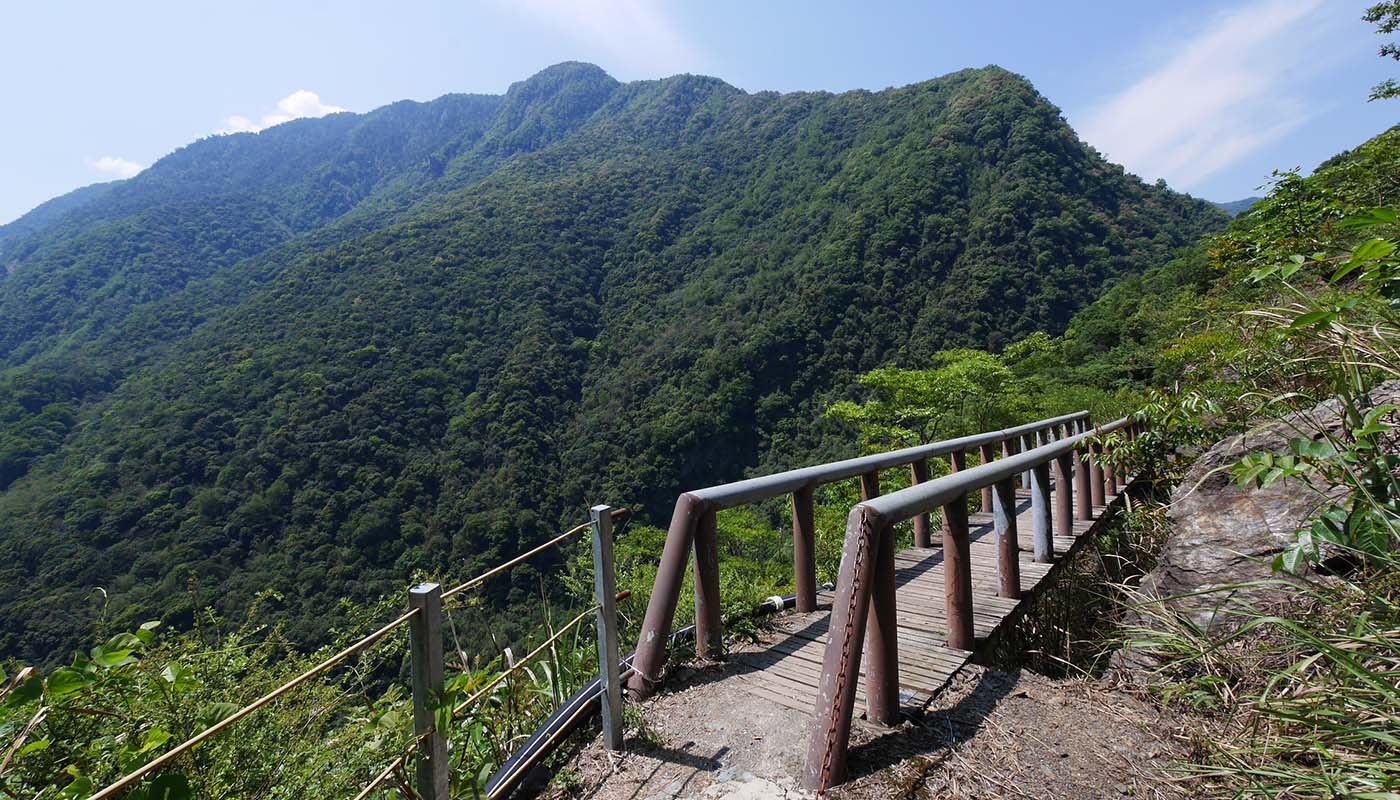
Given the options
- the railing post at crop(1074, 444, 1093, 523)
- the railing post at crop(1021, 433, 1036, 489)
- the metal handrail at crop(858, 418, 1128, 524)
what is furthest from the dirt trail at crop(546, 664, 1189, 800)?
the railing post at crop(1021, 433, 1036, 489)

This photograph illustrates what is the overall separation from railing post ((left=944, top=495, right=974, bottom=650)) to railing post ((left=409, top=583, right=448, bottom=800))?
2129 mm

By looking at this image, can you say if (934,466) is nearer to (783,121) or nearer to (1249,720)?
(1249,720)

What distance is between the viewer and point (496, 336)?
210 ft

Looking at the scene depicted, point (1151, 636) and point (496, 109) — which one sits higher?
point (496, 109)

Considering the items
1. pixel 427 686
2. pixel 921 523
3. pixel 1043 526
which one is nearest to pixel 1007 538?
pixel 1043 526

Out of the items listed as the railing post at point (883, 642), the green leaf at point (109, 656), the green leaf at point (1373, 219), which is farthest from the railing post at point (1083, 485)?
the green leaf at point (109, 656)

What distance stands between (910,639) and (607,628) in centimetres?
170

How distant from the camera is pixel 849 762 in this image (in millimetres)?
2248

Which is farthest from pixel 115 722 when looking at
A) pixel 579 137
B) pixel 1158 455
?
pixel 579 137

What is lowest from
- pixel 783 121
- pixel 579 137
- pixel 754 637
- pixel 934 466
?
pixel 934 466

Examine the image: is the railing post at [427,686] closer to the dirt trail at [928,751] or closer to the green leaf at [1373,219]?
the dirt trail at [928,751]

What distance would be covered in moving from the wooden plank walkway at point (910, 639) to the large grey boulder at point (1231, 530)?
76 cm

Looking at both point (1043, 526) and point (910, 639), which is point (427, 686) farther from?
point (1043, 526)

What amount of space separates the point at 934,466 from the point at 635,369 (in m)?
45.9
